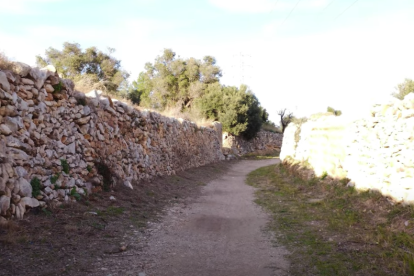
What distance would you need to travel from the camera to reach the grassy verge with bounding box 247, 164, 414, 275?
4301mm

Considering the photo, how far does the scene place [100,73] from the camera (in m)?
25.5

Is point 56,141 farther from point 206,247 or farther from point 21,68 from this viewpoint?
point 206,247

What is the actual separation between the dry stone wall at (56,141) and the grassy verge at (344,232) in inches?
162

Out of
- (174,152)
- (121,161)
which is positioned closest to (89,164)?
(121,161)

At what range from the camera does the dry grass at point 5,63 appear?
5.39 m

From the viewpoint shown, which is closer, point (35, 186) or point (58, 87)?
point (35, 186)

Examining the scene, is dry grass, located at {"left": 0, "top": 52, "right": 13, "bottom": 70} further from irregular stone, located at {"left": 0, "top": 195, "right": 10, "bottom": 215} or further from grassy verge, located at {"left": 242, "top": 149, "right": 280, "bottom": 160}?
grassy verge, located at {"left": 242, "top": 149, "right": 280, "bottom": 160}

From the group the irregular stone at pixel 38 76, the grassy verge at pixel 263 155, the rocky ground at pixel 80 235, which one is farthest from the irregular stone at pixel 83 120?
the grassy verge at pixel 263 155

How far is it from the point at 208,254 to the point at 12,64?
4.62 m

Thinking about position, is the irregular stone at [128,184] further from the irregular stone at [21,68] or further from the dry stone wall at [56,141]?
the irregular stone at [21,68]

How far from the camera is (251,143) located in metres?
36.1

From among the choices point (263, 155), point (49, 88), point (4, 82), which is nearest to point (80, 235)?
point (4, 82)

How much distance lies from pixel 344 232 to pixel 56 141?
18.8 feet

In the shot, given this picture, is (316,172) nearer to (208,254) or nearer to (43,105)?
(208,254)
